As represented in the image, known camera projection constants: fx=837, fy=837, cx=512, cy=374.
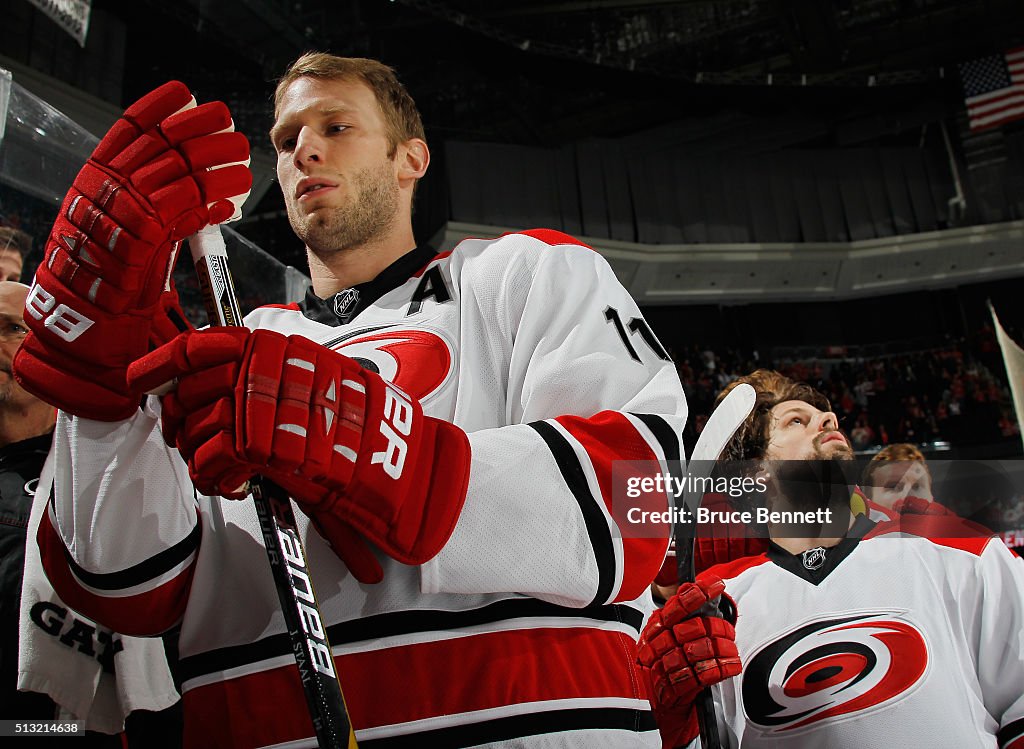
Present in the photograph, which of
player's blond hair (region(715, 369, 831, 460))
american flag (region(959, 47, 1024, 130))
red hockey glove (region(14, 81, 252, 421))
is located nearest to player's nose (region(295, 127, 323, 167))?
red hockey glove (region(14, 81, 252, 421))

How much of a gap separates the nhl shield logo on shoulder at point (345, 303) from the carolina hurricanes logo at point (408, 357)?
106 millimetres

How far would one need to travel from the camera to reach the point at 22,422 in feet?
5.87

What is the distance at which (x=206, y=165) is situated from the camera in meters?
0.95

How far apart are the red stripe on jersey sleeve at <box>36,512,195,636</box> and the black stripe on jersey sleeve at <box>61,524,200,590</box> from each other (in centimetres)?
2

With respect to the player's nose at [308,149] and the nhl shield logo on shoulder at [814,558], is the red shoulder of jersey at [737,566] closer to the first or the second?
the nhl shield logo on shoulder at [814,558]

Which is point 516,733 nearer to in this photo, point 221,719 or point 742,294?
point 221,719

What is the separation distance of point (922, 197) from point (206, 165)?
12238 millimetres

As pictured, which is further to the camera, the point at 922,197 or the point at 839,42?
the point at 922,197

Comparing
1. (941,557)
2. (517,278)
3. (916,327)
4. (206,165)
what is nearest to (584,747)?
(517,278)

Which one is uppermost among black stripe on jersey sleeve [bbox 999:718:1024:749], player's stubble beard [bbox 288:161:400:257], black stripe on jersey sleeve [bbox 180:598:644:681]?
player's stubble beard [bbox 288:161:400:257]

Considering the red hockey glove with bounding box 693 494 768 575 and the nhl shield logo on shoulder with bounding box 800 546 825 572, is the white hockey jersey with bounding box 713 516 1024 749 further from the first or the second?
the red hockey glove with bounding box 693 494 768 575

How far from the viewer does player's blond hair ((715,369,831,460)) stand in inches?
88.7

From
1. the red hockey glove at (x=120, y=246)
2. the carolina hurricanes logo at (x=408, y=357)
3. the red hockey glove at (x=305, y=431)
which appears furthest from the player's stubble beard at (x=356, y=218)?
the red hockey glove at (x=305, y=431)

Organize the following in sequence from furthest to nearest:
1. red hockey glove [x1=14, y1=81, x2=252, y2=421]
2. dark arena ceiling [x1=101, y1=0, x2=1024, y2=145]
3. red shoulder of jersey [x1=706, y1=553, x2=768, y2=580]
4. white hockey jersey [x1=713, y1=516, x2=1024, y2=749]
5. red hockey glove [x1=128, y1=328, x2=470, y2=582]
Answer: dark arena ceiling [x1=101, y1=0, x2=1024, y2=145] → red shoulder of jersey [x1=706, y1=553, x2=768, y2=580] → white hockey jersey [x1=713, y1=516, x2=1024, y2=749] → red hockey glove [x1=14, y1=81, x2=252, y2=421] → red hockey glove [x1=128, y1=328, x2=470, y2=582]
